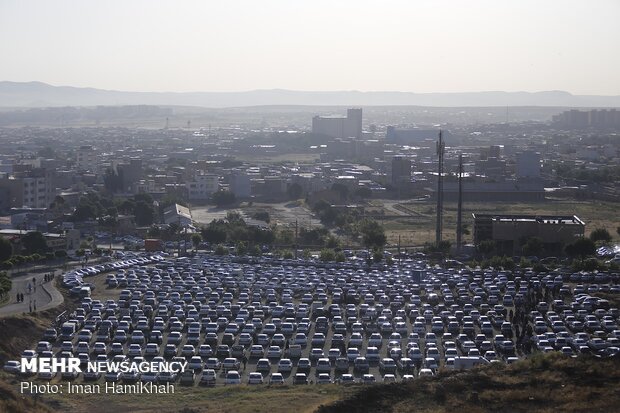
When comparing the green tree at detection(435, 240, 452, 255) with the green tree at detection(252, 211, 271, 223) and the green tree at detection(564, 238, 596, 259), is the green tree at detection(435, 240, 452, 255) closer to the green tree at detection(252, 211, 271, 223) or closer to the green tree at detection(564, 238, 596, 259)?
the green tree at detection(564, 238, 596, 259)

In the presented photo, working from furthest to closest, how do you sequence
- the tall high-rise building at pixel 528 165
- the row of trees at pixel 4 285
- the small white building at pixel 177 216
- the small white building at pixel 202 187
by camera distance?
the tall high-rise building at pixel 528 165
the small white building at pixel 202 187
the small white building at pixel 177 216
the row of trees at pixel 4 285

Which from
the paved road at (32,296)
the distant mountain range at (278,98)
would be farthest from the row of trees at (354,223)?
the distant mountain range at (278,98)

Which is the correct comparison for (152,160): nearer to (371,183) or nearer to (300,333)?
(371,183)

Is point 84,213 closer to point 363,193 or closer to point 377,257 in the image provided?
point 377,257

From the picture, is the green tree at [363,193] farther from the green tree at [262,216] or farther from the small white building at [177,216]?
the small white building at [177,216]

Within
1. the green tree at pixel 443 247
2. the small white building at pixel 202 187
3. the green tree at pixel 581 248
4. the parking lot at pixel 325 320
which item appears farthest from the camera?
the small white building at pixel 202 187

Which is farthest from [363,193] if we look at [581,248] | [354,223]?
[581,248]

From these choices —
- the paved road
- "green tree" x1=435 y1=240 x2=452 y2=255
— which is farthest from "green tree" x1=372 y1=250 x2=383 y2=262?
the paved road
